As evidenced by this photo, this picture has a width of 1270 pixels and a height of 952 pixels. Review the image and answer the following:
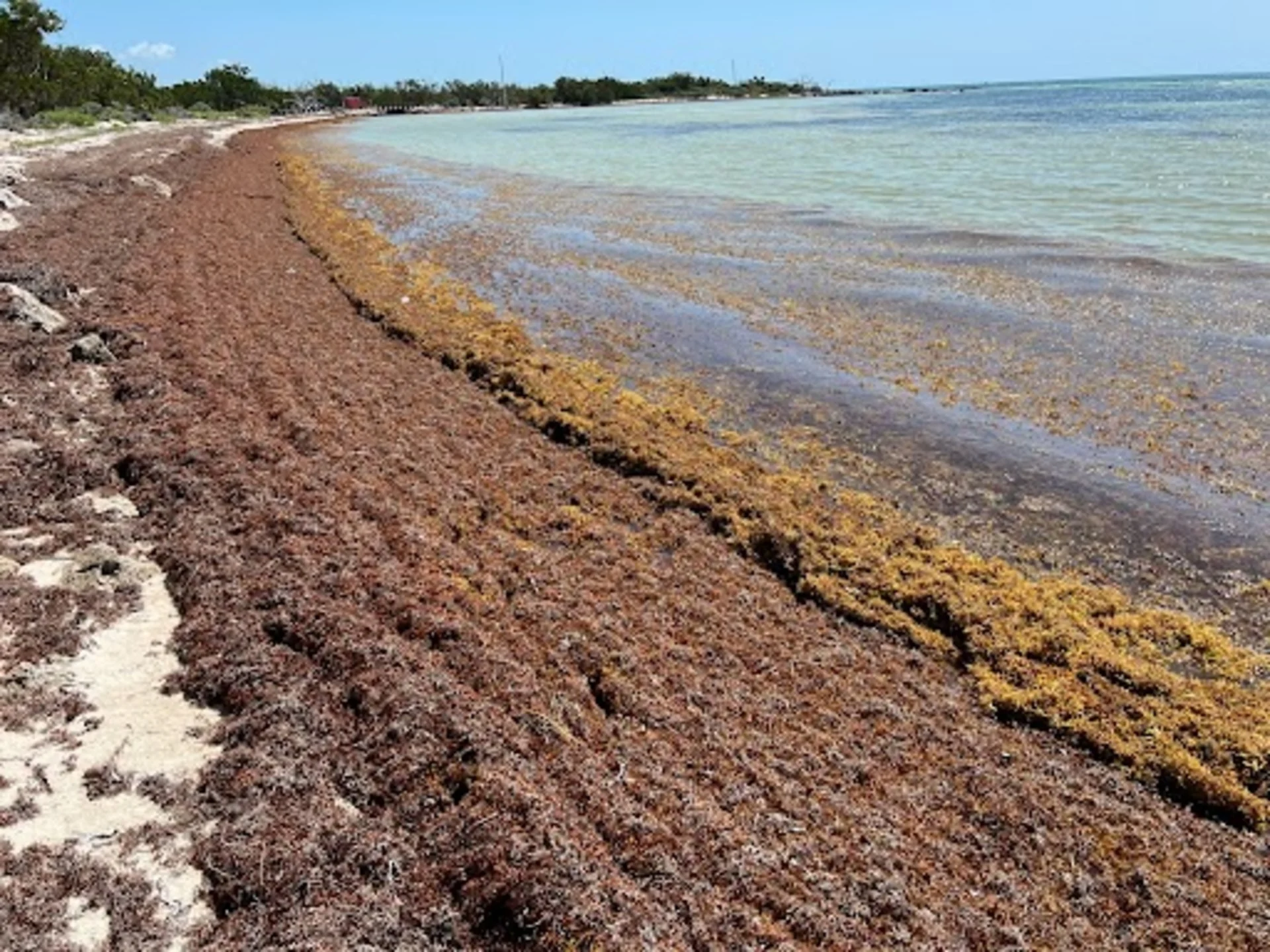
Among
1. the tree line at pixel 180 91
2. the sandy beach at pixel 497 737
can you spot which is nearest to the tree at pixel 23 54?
the tree line at pixel 180 91

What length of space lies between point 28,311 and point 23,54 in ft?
191

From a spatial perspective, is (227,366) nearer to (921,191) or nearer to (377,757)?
(377,757)

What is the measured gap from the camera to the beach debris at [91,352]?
1064 cm

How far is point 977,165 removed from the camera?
37094mm

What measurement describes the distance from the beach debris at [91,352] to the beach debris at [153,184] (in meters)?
17.1

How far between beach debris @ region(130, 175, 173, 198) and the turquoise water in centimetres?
1501

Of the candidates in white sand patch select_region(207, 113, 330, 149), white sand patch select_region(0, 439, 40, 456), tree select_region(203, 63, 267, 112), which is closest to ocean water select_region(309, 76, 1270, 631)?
white sand patch select_region(0, 439, 40, 456)

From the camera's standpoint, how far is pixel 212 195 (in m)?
26.9

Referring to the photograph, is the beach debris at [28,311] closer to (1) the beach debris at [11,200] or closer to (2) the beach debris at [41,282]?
(2) the beach debris at [41,282]

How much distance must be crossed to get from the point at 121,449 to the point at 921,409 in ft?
27.1

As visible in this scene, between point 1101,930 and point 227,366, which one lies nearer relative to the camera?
point 1101,930

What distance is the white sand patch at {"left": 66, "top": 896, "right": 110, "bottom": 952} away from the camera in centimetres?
364

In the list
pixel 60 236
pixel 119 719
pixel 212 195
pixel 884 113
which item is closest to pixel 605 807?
pixel 119 719

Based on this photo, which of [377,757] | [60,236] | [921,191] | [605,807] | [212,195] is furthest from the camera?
[921,191]
